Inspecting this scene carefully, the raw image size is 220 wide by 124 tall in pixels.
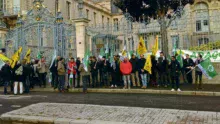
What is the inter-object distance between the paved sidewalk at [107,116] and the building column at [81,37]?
7.78m

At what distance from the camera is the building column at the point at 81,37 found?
15.1 meters

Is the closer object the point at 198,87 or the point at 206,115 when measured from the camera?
the point at 206,115

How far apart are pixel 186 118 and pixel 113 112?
1.90m

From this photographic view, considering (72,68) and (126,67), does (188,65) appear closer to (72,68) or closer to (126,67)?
(126,67)

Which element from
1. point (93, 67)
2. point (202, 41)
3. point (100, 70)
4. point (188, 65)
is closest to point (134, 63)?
point (100, 70)

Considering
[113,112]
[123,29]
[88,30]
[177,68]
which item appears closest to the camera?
[113,112]

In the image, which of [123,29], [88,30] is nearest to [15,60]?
[88,30]

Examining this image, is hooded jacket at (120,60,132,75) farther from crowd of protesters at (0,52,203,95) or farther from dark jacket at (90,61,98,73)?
dark jacket at (90,61,98,73)

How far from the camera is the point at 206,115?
6.51 meters

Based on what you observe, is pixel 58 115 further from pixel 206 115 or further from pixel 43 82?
pixel 43 82

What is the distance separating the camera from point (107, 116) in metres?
6.59

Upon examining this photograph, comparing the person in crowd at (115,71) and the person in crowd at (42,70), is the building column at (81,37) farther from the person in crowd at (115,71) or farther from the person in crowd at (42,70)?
the person in crowd at (115,71)

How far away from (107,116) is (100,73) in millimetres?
7508

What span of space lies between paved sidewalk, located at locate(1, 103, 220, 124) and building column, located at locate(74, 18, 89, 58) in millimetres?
7785
